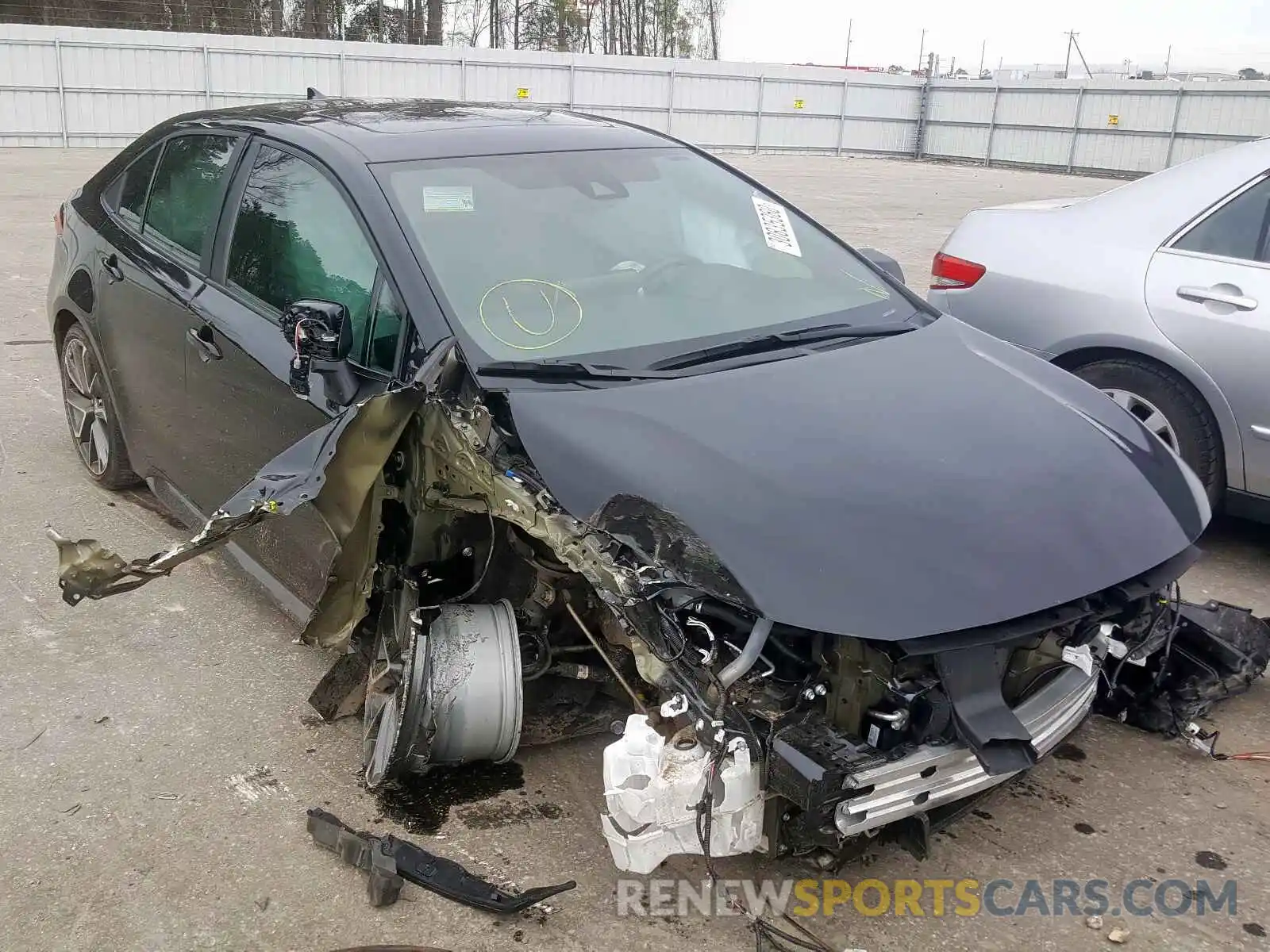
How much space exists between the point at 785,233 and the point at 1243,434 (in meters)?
1.87

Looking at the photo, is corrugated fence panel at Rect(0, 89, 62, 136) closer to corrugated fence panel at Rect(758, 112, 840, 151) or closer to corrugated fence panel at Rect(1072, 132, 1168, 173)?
corrugated fence panel at Rect(758, 112, 840, 151)

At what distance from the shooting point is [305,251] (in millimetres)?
3430

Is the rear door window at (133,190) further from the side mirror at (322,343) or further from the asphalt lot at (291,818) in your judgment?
the side mirror at (322,343)

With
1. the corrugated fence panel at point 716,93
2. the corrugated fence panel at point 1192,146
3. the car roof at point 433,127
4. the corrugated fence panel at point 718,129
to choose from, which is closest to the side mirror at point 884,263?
the car roof at point 433,127

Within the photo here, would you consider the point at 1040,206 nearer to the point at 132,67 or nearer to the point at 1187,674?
the point at 1187,674

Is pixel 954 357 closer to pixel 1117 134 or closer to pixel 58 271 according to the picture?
pixel 58 271

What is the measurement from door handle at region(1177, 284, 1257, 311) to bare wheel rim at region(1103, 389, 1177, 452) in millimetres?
418

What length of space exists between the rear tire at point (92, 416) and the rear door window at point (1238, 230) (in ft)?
14.2

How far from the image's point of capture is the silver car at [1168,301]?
13.8 ft

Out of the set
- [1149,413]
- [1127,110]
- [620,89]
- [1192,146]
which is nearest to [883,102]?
[1127,110]

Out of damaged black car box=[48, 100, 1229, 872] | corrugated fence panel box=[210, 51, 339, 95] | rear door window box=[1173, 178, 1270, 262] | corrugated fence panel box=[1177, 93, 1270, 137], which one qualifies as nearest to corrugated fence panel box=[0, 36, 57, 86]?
corrugated fence panel box=[210, 51, 339, 95]

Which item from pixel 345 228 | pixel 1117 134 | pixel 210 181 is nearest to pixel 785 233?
pixel 345 228

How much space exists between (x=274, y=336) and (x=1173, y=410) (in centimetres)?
330

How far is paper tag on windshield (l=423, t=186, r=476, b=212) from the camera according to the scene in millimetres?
3258
